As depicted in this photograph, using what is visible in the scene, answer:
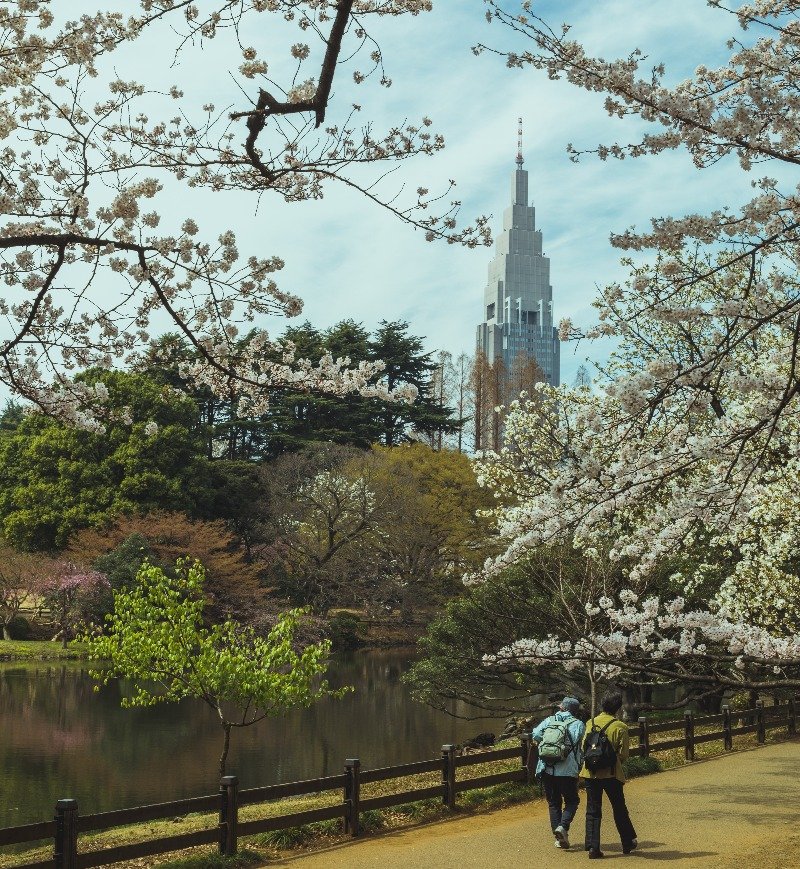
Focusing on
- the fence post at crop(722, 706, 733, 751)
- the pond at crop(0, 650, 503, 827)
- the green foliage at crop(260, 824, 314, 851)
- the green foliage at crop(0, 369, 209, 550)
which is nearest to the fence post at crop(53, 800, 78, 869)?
the green foliage at crop(260, 824, 314, 851)

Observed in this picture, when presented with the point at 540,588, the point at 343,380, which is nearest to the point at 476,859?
the point at 343,380

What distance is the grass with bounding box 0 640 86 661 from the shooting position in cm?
2806

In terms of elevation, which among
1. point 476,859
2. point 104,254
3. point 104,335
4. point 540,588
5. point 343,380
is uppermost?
point 104,254

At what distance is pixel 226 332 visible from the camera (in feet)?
21.4

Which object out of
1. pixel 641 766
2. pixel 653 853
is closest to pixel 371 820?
pixel 653 853

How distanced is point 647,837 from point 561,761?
52.7 inches

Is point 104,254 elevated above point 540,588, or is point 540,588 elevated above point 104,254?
point 104,254

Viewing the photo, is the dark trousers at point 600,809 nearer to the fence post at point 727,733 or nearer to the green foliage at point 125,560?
the fence post at point 727,733

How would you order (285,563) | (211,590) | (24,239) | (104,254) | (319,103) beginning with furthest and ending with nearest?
(285,563) < (211,590) < (104,254) < (24,239) < (319,103)

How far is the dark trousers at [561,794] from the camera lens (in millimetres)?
8016

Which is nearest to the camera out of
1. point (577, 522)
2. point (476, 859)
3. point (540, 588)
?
point (577, 522)

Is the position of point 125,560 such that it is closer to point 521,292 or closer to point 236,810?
point 236,810

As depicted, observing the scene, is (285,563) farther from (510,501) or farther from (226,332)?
(226,332)

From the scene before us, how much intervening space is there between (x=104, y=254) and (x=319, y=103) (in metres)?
2.40
